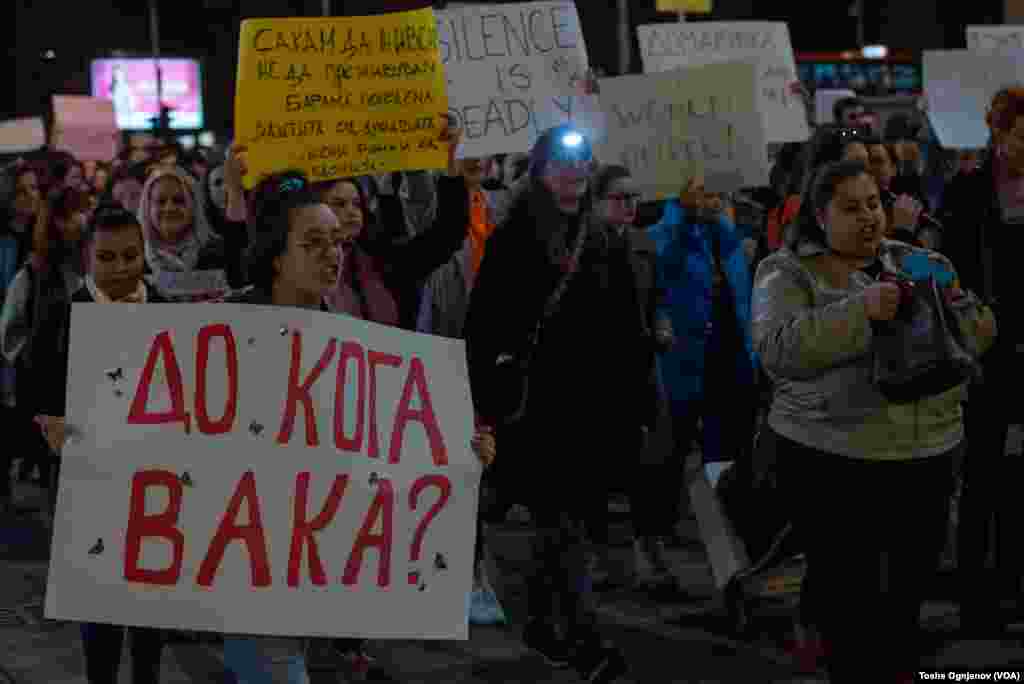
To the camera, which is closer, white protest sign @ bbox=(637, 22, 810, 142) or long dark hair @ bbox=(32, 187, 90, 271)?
long dark hair @ bbox=(32, 187, 90, 271)

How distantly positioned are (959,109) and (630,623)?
4.32 meters

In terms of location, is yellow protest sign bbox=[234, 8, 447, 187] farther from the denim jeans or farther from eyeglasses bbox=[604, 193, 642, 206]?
the denim jeans

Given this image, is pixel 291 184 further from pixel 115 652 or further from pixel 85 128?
pixel 85 128

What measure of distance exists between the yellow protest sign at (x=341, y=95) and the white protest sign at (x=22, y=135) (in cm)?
1234

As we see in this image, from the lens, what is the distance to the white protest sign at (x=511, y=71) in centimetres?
763

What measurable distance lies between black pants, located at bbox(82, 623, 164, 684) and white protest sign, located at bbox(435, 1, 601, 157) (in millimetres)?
3295

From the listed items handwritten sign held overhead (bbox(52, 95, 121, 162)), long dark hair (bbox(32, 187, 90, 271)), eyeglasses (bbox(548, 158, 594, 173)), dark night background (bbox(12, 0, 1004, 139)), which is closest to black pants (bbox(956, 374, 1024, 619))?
eyeglasses (bbox(548, 158, 594, 173))

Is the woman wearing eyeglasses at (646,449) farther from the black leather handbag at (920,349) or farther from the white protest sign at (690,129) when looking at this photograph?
the black leather handbag at (920,349)

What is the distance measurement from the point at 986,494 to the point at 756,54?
3834mm

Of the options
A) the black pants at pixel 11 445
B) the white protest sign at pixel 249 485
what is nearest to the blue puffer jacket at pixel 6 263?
the black pants at pixel 11 445

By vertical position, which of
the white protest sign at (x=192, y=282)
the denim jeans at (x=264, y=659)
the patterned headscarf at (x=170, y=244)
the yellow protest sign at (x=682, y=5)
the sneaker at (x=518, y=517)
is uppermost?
the yellow protest sign at (x=682, y=5)

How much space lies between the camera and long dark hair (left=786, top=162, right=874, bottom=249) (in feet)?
15.4

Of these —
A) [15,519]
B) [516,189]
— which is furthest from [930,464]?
[15,519]

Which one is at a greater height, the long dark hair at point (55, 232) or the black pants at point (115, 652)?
the long dark hair at point (55, 232)
